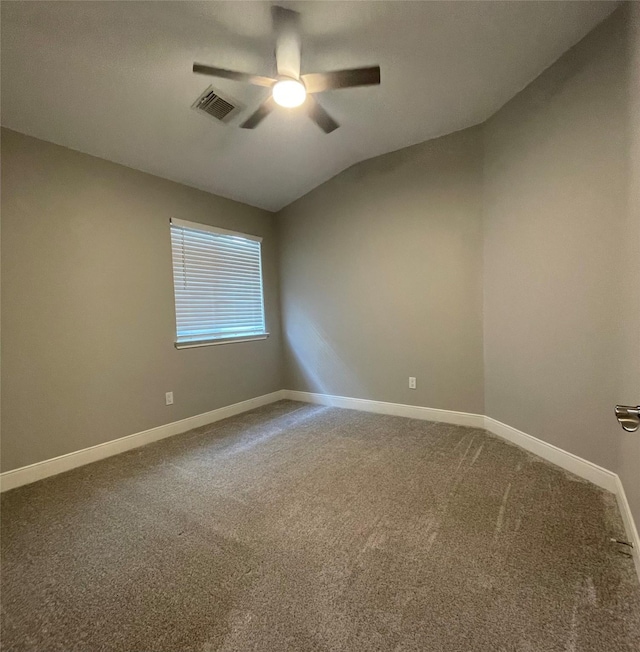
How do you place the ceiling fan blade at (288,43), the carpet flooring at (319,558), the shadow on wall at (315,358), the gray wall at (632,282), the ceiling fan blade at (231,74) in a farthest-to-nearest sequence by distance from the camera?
1. the shadow on wall at (315,358)
2. the ceiling fan blade at (288,43)
3. the ceiling fan blade at (231,74)
4. the gray wall at (632,282)
5. the carpet flooring at (319,558)

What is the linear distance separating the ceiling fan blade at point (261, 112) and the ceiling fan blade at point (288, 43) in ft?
0.56

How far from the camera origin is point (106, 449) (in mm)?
2666

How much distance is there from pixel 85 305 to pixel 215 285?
1267 millimetres

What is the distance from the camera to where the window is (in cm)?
327

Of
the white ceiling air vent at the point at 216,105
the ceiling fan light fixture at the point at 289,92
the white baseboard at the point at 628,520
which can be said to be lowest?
the white baseboard at the point at 628,520

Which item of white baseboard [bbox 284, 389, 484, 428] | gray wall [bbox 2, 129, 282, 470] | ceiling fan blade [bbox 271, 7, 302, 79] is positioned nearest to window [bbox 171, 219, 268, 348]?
gray wall [bbox 2, 129, 282, 470]

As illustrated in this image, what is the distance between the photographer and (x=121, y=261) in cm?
279

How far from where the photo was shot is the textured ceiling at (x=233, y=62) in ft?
5.80

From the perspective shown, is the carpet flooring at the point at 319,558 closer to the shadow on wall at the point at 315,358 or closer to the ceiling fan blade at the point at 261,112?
the shadow on wall at the point at 315,358

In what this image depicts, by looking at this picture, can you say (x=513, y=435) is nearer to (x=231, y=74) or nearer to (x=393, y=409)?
(x=393, y=409)

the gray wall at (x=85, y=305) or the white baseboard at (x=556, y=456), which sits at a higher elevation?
the gray wall at (x=85, y=305)

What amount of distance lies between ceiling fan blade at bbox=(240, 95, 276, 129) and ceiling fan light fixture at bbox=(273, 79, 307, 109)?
2.5 inches

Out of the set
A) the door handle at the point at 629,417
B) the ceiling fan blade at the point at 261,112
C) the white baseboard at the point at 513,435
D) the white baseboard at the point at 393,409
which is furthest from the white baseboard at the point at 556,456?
the ceiling fan blade at the point at 261,112

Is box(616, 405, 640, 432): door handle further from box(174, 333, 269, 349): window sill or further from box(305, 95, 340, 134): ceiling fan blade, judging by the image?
box(174, 333, 269, 349): window sill
